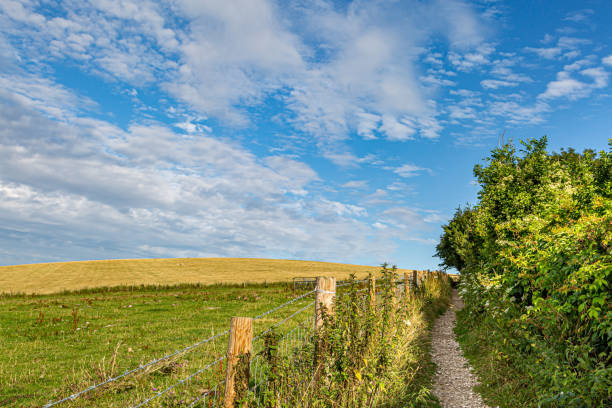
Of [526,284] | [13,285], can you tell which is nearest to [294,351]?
[526,284]

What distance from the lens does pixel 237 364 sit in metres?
3.63

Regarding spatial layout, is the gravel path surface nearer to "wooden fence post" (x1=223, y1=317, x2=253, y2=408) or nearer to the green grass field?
the green grass field

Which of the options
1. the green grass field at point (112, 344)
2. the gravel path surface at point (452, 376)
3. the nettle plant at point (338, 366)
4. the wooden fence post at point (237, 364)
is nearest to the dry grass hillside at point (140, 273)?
the green grass field at point (112, 344)

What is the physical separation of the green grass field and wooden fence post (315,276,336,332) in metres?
1.49

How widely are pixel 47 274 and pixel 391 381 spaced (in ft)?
Answer: 157

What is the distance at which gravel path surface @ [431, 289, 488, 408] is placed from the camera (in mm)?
6562

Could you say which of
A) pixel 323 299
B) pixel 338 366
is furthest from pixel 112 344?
pixel 338 366

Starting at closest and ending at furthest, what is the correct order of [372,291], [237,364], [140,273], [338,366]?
[237,364]
[338,366]
[372,291]
[140,273]

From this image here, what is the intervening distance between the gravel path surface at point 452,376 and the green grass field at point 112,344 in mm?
4133

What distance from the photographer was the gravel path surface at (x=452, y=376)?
6.56 meters

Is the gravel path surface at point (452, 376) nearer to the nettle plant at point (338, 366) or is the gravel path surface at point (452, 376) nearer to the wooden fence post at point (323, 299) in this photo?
the nettle plant at point (338, 366)

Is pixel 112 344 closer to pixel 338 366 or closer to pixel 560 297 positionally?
pixel 338 366

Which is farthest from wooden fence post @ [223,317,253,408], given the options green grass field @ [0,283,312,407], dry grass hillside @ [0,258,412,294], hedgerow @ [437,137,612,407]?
dry grass hillside @ [0,258,412,294]

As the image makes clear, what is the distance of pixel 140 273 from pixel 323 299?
42349 mm
